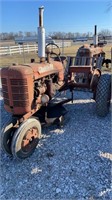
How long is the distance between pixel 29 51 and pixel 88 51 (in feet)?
54.1

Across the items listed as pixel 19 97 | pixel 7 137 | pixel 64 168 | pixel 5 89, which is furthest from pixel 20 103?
pixel 64 168

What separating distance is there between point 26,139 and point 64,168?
0.66 meters

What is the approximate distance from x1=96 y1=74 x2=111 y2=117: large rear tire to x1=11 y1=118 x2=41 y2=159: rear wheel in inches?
62.6

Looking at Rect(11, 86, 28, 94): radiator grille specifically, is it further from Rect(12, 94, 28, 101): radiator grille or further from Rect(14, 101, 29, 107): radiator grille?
Rect(14, 101, 29, 107): radiator grille

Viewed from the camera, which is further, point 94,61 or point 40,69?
point 94,61

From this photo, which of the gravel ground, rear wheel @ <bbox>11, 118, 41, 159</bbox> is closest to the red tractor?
rear wheel @ <bbox>11, 118, 41, 159</bbox>

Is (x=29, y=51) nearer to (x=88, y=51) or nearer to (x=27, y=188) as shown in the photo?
(x=88, y=51)

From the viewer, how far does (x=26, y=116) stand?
3562 millimetres

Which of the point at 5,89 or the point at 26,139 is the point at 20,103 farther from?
the point at 26,139

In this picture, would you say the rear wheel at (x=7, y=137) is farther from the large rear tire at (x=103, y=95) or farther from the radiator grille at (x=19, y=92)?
the large rear tire at (x=103, y=95)

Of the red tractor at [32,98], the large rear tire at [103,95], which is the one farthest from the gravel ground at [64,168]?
the large rear tire at [103,95]

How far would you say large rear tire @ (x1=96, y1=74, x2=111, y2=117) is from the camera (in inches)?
183

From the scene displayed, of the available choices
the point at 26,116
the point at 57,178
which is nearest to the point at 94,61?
the point at 26,116

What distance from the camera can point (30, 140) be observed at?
3447 millimetres
